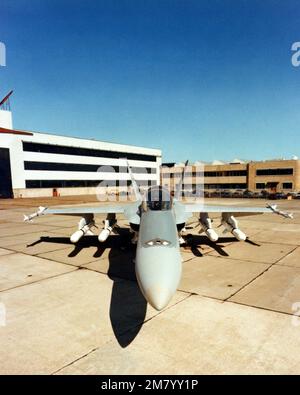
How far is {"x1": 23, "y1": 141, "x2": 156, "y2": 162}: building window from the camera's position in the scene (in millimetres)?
55450

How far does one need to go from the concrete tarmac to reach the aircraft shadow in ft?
0.09

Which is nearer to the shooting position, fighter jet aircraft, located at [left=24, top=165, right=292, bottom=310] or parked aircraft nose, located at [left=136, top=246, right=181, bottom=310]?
parked aircraft nose, located at [left=136, top=246, right=181, bottom=310]

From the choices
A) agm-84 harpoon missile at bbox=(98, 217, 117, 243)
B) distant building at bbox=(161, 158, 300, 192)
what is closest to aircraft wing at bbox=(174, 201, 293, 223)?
agm-84 harpoon missile at bbox=(98, 217, 117, 243)

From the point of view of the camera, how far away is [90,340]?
566cm

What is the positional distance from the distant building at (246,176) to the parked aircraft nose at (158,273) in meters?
50.6

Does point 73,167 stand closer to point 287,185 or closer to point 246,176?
point 246,176

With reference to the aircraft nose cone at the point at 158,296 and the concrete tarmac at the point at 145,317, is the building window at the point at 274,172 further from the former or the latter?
the aircraft nose cone at the point at 158,296

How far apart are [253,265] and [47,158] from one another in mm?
54430

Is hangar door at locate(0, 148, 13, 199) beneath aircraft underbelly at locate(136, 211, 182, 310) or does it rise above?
above

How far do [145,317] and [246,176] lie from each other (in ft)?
227

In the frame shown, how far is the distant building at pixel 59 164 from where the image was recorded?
52750 millimetres

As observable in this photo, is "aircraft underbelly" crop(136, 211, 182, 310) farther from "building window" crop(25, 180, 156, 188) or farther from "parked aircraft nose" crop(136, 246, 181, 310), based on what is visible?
"building window" crop(25, 180, 156, 188)

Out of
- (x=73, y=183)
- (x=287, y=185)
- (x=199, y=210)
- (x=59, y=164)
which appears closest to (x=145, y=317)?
(x=199, y=210)
